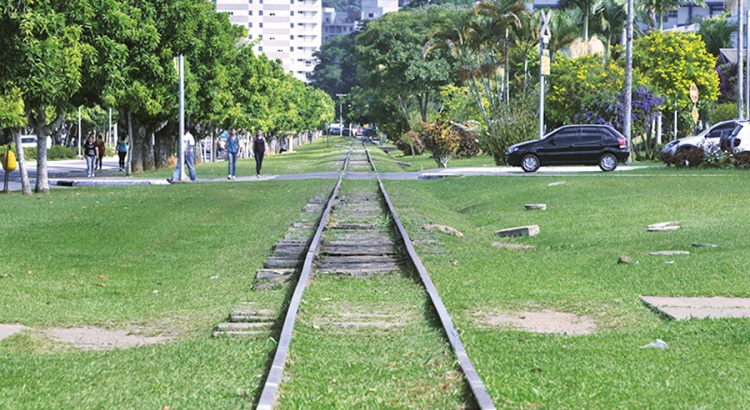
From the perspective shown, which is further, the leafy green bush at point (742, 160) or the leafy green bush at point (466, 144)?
the leafy green bush at point (466, 144)

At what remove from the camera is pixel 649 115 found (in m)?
54.8

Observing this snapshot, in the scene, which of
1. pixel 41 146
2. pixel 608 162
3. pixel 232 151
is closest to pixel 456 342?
pixel 41 146

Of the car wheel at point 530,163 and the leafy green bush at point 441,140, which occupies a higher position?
the leafy green bush at point 441,140

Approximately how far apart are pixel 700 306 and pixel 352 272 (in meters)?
4.47

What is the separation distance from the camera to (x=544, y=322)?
10.8m

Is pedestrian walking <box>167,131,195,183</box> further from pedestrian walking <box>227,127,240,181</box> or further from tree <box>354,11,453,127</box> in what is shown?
tree <box>354,11,453,127</box>

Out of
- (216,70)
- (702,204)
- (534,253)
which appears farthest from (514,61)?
(534,253)

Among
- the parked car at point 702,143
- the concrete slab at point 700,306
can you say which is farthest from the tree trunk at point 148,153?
the concrete slab at point 700,306

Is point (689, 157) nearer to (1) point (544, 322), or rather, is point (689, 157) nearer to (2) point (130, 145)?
(2) point (130, 145)

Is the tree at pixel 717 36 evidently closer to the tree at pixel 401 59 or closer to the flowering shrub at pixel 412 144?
the tree at pixel 401 59

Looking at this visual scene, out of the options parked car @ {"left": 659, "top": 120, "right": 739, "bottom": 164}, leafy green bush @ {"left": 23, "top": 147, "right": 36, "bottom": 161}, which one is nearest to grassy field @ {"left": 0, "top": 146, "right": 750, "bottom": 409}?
parked car @ {"left": 659, "top": 120, "right": 739, "bottom": 164}

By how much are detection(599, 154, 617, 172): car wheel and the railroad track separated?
1699cm

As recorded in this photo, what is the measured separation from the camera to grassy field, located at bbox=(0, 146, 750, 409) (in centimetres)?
781

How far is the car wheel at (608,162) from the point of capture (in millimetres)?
39938
